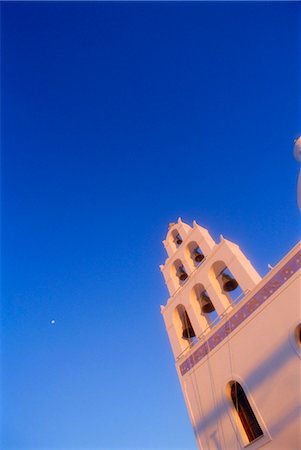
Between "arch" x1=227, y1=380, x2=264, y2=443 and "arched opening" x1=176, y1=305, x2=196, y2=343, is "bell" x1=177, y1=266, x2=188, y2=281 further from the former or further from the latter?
"arch" x1=227, y1=380, x2=264, y2=443

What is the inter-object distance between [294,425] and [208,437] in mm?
2932

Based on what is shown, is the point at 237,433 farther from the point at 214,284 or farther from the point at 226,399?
the point at 214,284

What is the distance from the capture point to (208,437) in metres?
9.05

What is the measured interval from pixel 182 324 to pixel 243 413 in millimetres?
4020

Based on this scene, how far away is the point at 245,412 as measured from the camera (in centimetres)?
858

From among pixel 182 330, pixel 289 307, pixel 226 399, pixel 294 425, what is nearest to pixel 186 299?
pixel 182 330

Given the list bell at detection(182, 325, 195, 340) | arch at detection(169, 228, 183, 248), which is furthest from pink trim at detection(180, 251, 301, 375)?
arch at detection(169, 228, 183, 248)

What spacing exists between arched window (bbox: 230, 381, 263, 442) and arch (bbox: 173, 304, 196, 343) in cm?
291

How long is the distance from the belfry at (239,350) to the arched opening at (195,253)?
799 millimetres

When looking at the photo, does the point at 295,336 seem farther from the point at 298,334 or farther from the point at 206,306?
the point at 206,306

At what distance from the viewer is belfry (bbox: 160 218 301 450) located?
761cm

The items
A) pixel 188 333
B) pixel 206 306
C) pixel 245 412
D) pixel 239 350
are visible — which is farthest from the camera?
pixel 188 333

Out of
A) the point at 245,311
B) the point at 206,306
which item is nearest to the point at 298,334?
the point at 245,311

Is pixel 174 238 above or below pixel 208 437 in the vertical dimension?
above
